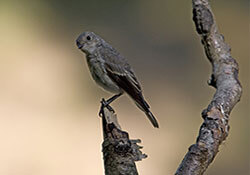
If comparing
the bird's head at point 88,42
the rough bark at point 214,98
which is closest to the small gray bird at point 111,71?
the bird's head at point 88,42

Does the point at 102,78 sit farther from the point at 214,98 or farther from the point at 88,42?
the point at 214,98

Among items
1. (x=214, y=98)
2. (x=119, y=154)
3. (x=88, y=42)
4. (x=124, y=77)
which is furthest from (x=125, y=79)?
(x=119, y=154)

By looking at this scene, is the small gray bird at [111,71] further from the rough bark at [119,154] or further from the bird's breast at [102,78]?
the rough bark at [119,154]

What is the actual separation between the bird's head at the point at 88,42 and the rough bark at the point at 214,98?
1.46 meters

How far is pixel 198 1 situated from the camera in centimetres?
283

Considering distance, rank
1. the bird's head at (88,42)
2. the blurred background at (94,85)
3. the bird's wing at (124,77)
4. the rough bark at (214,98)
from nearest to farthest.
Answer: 1. the rough bark at (214,98)
2. the bird's wing at (124,77)
3. the bird's head at (88,42)
4. the blurred background at (94,85)

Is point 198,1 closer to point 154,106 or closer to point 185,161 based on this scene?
point 185,161

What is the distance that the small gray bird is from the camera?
403cm

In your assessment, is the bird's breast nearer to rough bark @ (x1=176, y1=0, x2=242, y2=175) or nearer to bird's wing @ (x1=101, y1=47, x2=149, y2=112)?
bird's wing @ (x1=101, y1=47, x2=149, y2=112)

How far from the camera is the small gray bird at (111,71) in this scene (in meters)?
4.03

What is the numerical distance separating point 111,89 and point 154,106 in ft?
9.76

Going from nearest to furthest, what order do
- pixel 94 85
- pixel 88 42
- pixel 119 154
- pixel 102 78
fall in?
pixel 119 154 → pixel 102 78 → pixel 88 42 → pixel 94 85

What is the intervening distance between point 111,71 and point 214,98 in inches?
65.0

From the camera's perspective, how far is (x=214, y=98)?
98.9 inches
